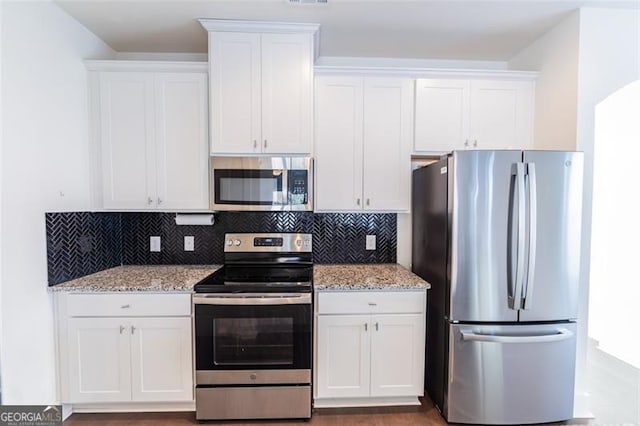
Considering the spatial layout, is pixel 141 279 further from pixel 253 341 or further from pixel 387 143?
pixel 387 143

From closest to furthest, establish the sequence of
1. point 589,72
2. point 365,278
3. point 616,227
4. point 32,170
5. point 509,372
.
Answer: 1. point 32,170
2. point 509,372
3. point 589,72
4. point 365,278
5. point 616,227

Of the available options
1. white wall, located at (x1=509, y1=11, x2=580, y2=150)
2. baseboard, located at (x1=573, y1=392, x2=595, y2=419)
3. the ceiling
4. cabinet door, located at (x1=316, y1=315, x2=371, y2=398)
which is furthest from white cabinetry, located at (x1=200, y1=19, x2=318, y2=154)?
baseboard, located at (x1=573, y1=392, x2=595, y2=419)

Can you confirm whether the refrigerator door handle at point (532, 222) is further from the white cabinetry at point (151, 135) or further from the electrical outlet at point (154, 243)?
the electrical outlet at point (154, 243)

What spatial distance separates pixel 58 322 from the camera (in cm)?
206

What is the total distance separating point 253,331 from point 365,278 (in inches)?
33.1

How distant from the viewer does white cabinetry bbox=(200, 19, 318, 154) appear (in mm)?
2287

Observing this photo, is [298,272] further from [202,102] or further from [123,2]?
[123,2]

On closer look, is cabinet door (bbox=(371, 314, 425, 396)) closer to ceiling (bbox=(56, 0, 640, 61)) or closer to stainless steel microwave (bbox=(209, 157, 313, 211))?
stainless steel microwave (bbox=(209, 157, 313, 211))

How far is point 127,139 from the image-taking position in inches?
94.7

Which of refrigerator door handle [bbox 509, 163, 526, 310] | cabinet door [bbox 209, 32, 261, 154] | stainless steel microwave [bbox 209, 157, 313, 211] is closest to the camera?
refrigerator door handle [bbox 509, 163, 526, 310]

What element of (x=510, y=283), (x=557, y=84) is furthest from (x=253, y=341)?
(x=557, y=84)

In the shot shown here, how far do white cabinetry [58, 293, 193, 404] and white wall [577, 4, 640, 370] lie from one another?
285 cm

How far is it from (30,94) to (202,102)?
0.99 m

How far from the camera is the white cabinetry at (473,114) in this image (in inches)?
98.7
